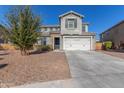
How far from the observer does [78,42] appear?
1007 inches

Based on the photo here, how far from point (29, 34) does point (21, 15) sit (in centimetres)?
199

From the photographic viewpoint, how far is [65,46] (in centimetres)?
2536

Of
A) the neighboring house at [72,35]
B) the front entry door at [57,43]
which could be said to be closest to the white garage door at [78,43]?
the neighboring house at [72,35]

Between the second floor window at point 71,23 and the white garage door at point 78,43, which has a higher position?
the second floor window at point 71,23

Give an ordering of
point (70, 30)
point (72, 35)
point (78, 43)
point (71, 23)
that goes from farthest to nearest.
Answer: point (71, 23)
point (70, 30)
point (78, 43)
point (72, 35)

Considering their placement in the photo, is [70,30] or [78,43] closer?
[78,43]

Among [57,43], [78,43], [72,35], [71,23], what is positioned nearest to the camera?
[72,35]

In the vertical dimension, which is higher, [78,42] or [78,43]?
[78,42]

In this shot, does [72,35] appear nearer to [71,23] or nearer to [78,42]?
[78,42]

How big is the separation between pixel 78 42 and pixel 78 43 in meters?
0.16

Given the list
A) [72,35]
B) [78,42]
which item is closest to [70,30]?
[72,35]

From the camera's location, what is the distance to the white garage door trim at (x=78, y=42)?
83.4 feet

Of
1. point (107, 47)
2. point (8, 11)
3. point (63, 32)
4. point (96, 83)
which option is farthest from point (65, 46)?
point (96, 83)

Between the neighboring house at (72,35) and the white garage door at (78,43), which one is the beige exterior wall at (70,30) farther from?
the white garage door at (78,43)
